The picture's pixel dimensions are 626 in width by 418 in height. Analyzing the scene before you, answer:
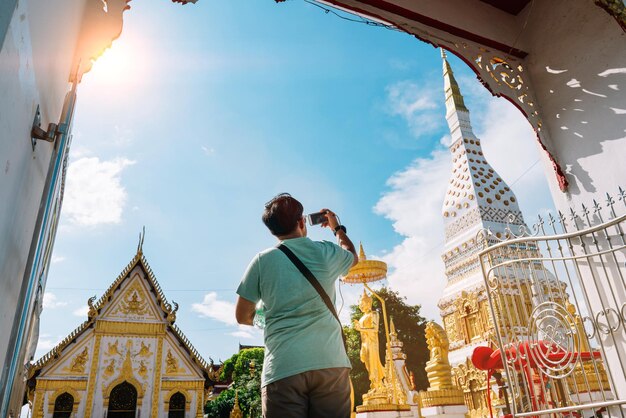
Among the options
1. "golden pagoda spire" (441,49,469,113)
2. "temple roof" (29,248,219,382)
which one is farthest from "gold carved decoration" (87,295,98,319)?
"golden pagoda spire" (441,49,469,113)

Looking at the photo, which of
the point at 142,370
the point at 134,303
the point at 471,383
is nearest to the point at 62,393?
the point at 142,370

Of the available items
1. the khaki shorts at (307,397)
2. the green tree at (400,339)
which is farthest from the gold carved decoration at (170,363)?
the khaki shorts at (307,397)

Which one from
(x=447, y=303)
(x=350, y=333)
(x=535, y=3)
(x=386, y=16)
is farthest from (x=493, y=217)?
(x=350, y=333)

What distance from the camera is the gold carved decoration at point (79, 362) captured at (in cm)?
1343

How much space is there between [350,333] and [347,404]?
23206 millimetres

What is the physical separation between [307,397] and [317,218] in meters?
0.96

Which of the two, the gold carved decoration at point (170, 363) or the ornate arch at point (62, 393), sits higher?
the gold carved decoration at point (170, 363)

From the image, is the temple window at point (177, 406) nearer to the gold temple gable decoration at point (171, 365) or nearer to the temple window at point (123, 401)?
the gold temple gable decoration at point (171, 365)

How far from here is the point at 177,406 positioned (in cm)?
1409

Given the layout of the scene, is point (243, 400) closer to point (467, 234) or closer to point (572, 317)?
point (467, 234)

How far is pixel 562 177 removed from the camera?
145 inches

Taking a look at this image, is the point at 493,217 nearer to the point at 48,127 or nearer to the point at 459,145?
the point at 459,145

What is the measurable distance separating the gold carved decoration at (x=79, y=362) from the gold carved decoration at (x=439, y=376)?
12.1 meters

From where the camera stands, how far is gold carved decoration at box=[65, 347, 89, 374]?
1343 cm
